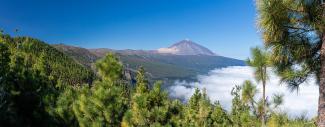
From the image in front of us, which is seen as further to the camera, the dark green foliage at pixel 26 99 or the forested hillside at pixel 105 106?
the dark green foliage at pixel 26 99

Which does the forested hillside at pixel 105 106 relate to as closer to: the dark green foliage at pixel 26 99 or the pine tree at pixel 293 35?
the dark green foliage at pixel 26 99

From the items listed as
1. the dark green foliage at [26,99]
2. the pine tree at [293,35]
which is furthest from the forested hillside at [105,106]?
the pine tree at [293,35]

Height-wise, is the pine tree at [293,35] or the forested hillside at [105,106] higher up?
the pine tree at [293,35]

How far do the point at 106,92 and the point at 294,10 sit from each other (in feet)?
41.8

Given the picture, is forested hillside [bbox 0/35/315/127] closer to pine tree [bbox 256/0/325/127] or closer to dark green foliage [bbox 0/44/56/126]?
dark green foliage [bbox 0/44/56/126]

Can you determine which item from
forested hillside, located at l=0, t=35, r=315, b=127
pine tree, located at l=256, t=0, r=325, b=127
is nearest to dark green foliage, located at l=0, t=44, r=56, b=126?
forested hillside, located at l=0, t=35, r=315, b=127

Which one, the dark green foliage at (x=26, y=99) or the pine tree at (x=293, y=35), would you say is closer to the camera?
the pine tree at (x=293, y=35)

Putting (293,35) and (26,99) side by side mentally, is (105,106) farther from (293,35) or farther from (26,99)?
(293,35)

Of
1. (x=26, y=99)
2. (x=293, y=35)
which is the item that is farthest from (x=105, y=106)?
(x=293, y=35)

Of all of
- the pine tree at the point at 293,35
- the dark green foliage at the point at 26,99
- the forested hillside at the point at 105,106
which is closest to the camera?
the pine tree at the point at 293,35

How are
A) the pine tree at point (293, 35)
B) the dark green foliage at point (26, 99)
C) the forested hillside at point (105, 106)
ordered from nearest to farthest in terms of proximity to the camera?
1. the pine tree at point (293, 35)
2. the forested hillside at point (105, 106)
3. the dark green foliage at point (26, 99)

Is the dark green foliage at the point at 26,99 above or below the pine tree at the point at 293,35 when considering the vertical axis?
below

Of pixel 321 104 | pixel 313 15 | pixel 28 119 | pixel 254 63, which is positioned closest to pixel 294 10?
pixel 313 15

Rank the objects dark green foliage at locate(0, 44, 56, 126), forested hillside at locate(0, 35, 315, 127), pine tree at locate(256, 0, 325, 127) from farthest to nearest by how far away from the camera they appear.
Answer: dark green foliage at locate(0, 44, 56, 126), forested hillside at locate(0, 35, 315, 127), pine tree at locate(256, 0, 325, 127)
